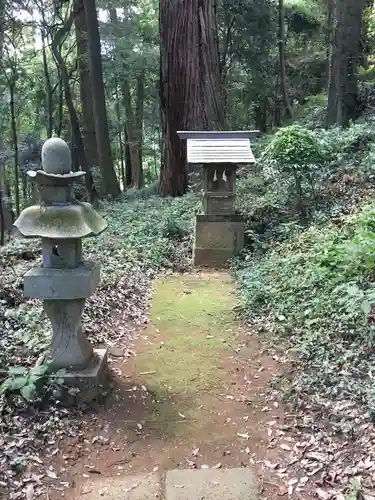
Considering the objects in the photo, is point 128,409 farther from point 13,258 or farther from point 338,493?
point 13,258

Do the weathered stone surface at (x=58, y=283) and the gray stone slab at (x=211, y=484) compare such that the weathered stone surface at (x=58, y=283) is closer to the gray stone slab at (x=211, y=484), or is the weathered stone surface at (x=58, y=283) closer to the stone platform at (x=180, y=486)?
the stone platform at (x=180, y=486)

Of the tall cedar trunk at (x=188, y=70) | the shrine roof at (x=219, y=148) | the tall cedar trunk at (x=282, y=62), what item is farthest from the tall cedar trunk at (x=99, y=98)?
the tall cedar trunk at (x=282, y=62)

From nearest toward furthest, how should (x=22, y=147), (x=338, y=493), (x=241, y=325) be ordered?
(x=338, y=493) → (x=241, y=325) → (x=22, y=147)

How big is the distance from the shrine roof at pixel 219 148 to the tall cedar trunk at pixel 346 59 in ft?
12.4

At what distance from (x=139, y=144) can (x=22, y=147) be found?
16.9ft

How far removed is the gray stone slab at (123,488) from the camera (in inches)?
111

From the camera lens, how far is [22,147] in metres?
15.9

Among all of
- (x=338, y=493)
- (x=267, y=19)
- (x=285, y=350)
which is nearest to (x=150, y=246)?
(x=285, y=350)

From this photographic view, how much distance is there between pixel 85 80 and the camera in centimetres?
1495

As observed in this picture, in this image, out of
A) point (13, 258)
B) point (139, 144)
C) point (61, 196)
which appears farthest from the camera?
point (139, 144)

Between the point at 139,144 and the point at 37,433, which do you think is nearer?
the point at 37,433

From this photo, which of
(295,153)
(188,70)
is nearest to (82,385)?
(295,153)

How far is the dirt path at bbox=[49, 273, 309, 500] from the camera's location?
10.2 feet

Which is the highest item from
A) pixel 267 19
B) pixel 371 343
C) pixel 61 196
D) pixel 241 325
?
pixel 267 19
